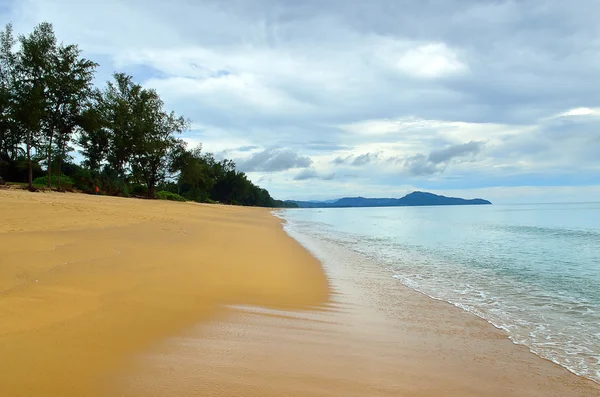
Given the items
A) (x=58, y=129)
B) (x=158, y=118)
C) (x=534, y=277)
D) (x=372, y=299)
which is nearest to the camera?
(x=372, y=299)

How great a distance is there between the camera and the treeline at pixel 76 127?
24.8 meters

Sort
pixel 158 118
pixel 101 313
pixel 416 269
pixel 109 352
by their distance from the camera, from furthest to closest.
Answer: pixel 158 118, pixel 416 269, pixel 101 313, pixel 109 352

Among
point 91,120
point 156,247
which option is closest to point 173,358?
point 156,247

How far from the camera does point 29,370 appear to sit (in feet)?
9.11

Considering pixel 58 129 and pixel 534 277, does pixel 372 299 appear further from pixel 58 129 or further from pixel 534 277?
pixel 58 129

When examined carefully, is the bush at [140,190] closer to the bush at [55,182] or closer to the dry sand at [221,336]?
the bush at [55,182]

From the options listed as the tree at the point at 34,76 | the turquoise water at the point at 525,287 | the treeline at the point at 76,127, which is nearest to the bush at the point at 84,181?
the treeline at the point at 76,127

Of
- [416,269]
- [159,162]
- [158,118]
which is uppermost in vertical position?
[158,118]

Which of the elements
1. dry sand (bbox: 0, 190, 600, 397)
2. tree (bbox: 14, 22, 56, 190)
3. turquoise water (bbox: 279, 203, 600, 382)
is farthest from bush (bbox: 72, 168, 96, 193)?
dry sand (bbox: 0, 190, 600, 397)

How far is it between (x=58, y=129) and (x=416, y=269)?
84.5ft

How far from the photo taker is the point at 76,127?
88.6ft

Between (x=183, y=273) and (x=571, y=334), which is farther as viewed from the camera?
(x=183, y=273)

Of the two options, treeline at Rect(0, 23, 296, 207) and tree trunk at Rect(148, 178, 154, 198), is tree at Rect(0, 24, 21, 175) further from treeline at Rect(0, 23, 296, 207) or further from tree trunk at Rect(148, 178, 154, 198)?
tree trunk at Rect(148, 178, 154, 198)

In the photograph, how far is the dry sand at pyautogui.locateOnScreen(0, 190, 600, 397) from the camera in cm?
299
